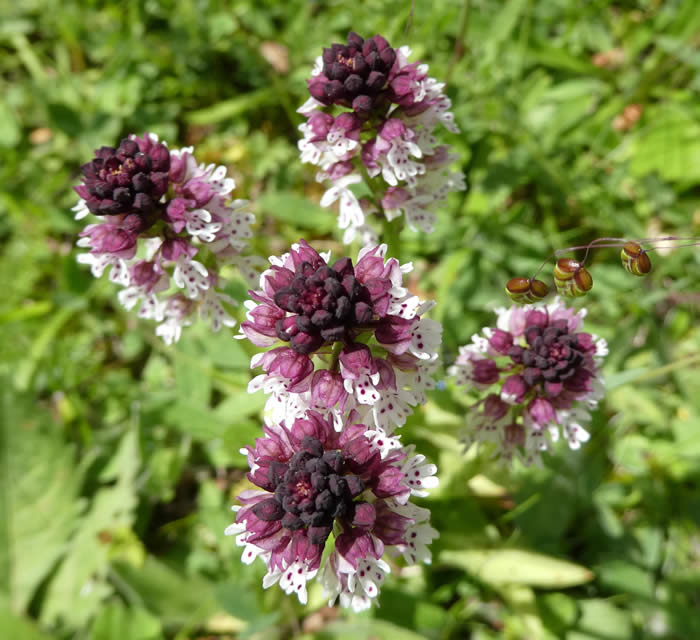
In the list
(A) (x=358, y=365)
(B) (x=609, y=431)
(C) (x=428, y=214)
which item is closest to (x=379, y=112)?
(C) (x=428, y=214)

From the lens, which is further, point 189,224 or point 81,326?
point 81,326

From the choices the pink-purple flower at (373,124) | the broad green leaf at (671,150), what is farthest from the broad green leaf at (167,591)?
the broad green leaf at (671,150)

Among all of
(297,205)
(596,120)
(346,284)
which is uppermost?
(596,120)

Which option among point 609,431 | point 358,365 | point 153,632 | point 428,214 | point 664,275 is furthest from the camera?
point 664,275

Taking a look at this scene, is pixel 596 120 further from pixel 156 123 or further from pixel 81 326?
pixel 81 326

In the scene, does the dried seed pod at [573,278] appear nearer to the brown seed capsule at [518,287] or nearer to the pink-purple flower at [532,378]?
the brown seed capsule at [518,287]

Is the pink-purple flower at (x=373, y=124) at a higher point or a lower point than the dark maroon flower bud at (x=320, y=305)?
higher
